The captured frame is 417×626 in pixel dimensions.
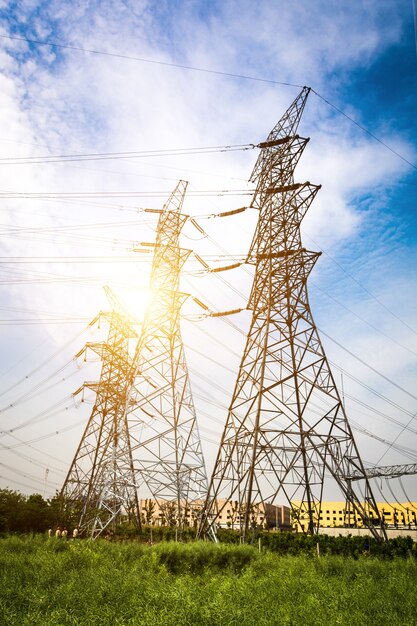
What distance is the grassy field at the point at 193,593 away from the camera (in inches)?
268

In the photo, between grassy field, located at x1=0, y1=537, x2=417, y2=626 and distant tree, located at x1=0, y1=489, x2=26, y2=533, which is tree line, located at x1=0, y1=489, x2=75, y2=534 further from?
grassy field, located at x1=0, y1=537, x2=417, y2=626

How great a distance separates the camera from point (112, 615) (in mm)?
7062

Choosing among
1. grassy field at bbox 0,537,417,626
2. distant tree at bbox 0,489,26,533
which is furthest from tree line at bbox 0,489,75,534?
grassy field at bbox 0,537,417,626

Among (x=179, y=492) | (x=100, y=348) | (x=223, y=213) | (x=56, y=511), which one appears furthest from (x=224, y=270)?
(x=56, y=511)

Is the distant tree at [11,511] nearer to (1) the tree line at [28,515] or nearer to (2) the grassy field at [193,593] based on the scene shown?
(1) the tree line at [28,515]

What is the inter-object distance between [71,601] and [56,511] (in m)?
26.0

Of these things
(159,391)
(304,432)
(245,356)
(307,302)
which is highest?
(307,302)

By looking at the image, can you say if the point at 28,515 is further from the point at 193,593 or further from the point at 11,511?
the point at 193,593

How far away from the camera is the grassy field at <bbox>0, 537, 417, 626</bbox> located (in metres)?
6.81

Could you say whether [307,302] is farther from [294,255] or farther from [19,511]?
[19,511]

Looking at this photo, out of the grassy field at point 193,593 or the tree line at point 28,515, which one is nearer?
the grassy field at point 193,593

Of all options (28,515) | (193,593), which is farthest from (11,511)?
(193,593)

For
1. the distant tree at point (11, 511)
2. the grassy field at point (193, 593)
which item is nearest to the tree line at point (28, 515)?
the distant tree at point (11, 511)

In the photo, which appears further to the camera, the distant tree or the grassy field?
the distant tree
